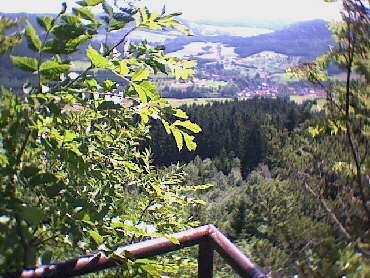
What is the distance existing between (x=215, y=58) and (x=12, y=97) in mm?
115406

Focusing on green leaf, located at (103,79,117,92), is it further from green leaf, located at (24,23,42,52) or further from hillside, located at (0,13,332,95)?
hillside, located at (0,13,332,95)

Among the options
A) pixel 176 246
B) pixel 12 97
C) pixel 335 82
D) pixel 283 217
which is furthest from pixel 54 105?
pixel 335 82

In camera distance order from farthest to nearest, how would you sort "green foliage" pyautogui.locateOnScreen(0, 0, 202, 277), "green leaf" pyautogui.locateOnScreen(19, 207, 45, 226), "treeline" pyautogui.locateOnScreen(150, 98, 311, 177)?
"treeline" pyautogui.locateOnScreen(150, 98, 311, 177), "green foliage" pyautogui.locateOnScreen(0, 0, 202, 277), "green leaf" pyautogui.locateOnScreen(19, 207, 45, 226)

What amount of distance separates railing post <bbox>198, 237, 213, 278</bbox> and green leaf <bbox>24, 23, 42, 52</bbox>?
0.80m

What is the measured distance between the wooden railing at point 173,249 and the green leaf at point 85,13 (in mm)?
600

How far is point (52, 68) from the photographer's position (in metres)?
1.01

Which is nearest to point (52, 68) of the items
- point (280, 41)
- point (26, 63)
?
point (26, 63)

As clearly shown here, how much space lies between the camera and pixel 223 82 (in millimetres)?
94000

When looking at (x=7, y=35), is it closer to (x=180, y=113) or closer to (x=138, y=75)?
(x=138, y=75)

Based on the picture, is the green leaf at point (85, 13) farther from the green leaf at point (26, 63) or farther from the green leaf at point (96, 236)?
the green leaf at point (96, 236)

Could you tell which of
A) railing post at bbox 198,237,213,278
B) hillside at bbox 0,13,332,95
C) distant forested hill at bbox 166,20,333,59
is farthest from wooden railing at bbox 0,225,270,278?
distant forested hill at bbox 166,20,333,59

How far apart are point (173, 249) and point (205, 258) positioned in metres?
0.16

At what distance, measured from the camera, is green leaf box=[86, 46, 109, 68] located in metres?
1.04

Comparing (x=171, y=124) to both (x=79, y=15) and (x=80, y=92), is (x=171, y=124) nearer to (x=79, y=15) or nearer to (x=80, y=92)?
(x=80, y=92)
